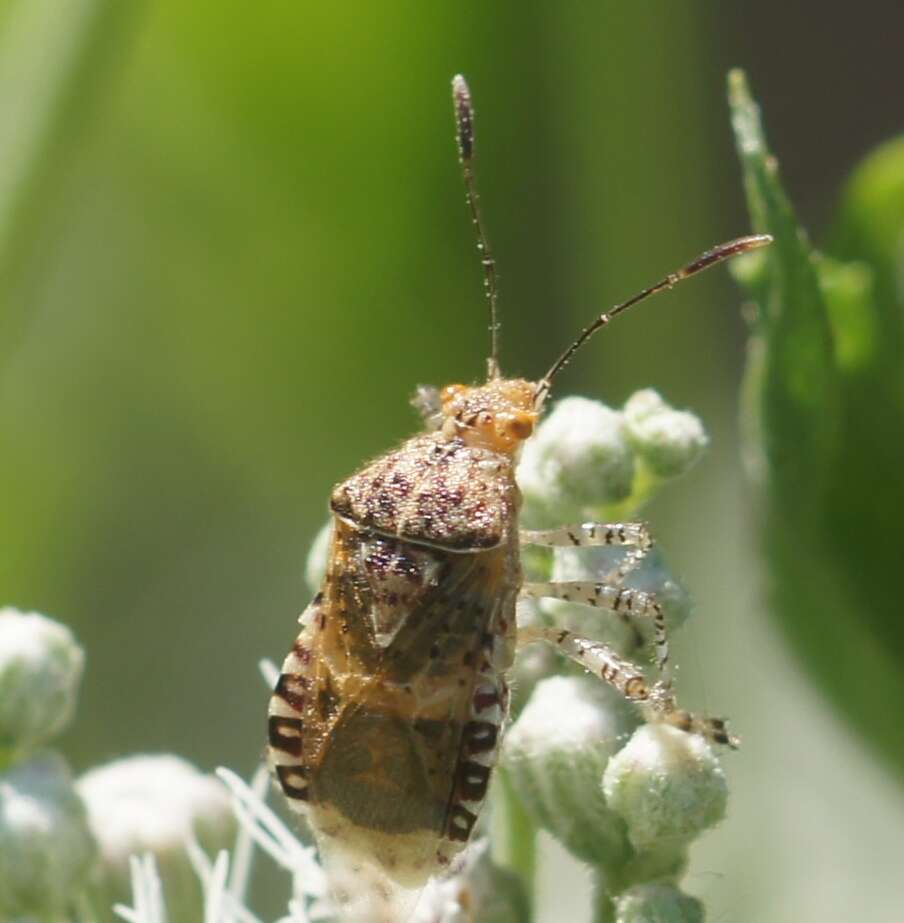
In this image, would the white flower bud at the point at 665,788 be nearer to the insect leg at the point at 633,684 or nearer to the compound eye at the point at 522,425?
the insect leg at the point at 633,684

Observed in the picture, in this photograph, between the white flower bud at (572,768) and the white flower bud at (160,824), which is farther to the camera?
the white flower bud at (160,824)

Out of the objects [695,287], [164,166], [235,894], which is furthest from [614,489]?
[164,166]

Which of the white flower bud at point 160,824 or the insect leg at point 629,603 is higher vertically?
the insect leg at point 629,603

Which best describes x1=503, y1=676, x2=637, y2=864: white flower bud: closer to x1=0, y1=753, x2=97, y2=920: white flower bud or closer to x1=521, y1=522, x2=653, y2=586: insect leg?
x1=521, y1=522, x2=653, y2=586: insect leg

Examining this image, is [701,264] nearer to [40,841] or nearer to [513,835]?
[513,835]

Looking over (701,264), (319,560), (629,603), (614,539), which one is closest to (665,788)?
(629,603)

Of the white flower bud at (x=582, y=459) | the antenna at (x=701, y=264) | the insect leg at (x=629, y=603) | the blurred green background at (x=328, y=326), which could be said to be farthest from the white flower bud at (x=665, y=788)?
the blurred green background at (x=328, y=326)

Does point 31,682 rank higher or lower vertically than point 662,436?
lower
